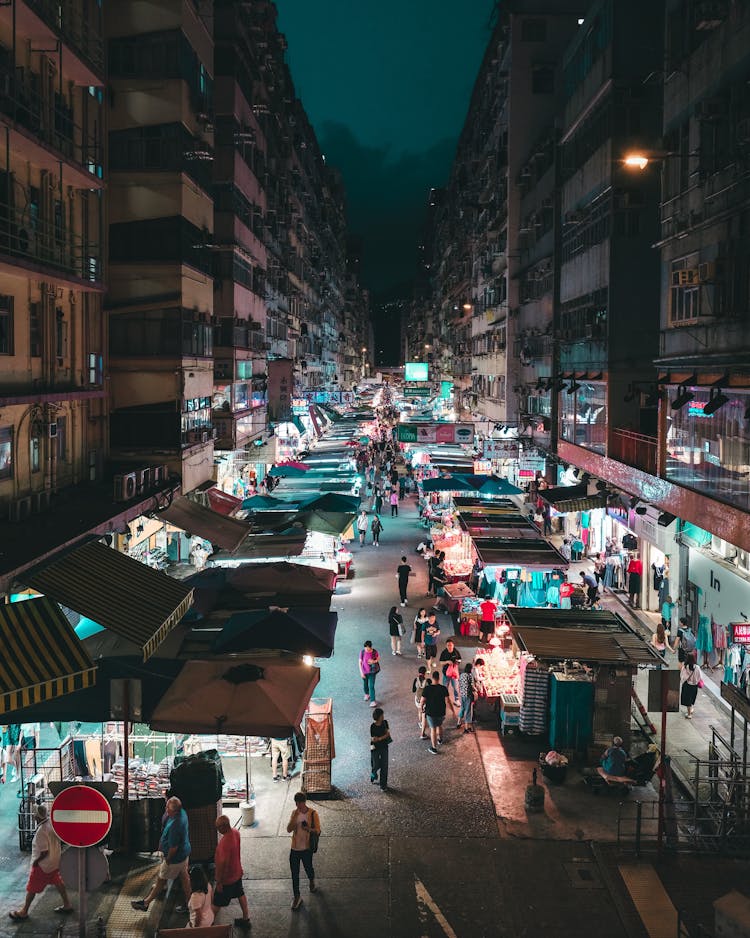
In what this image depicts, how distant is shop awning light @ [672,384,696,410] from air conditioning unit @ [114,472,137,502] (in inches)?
526

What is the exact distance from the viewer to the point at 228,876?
11.9m

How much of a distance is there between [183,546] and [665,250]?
18.9 m

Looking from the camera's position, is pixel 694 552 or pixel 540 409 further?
pixel 540 409

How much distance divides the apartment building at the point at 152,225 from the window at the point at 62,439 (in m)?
3.66

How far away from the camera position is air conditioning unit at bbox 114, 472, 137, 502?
76.2 feet

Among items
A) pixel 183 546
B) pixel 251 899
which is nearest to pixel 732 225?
pixel 251 899

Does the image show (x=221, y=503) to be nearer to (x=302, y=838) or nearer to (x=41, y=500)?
(x=41, y=500)

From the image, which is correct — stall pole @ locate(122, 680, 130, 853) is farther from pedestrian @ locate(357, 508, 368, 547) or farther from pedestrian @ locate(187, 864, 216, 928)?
pedestrian @ locate(357, 508, 368, 547)

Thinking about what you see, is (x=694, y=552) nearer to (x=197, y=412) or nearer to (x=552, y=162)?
(x=197, y=412)

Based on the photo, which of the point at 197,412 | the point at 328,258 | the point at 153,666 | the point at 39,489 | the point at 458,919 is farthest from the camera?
the point at 328,258

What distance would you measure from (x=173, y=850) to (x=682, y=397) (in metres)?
14.9

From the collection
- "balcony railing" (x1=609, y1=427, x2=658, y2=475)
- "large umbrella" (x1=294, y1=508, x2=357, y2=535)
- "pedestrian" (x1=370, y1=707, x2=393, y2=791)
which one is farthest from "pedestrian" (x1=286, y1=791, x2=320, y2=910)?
"large umbrella" (x1=294, y1=508, x2=357, y2=535)

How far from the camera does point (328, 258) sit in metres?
109

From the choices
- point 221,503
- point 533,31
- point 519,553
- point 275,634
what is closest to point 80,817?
point 275,634
